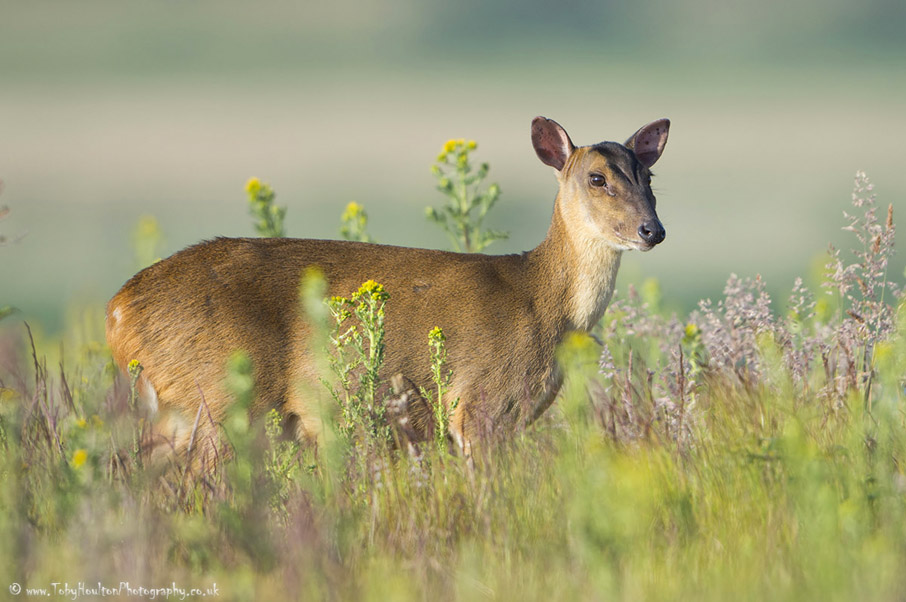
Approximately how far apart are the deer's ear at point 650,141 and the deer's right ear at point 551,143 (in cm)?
37

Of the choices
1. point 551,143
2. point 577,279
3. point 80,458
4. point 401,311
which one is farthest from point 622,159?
point 80,458

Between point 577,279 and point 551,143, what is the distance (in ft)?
3.29

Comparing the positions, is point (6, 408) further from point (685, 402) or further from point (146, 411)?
point (685, 402)

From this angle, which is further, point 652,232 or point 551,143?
point 551,143

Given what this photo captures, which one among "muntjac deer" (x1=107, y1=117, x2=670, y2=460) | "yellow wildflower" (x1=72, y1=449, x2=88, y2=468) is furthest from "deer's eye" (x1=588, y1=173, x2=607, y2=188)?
"yellow wildflower" (x1=72, y1=449, x2=88, y2=468)

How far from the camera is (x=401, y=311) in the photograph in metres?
5.64

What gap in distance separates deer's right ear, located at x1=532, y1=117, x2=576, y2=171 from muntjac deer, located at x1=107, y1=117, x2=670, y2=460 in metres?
0.39

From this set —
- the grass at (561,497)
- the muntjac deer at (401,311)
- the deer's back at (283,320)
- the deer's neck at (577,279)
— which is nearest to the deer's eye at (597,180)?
the muntjac deer at (401,311)

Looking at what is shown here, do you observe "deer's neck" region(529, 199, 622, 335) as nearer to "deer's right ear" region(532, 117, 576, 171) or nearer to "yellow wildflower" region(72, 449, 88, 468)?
"deer's right ear" region(532, 117, 576, 171)

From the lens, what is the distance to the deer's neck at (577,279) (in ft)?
19.2

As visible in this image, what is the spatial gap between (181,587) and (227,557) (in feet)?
0.83

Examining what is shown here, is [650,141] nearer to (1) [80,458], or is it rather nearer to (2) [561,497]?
(2) [561,497]

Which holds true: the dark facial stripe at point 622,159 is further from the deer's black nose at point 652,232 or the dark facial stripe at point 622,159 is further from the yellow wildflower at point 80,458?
the yellow wildflower at point 80,458

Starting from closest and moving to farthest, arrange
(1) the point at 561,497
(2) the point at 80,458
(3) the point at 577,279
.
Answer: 1. (2) the point at 80,458
2. (1) the point at 561,497
3. (3) the point at 577,279
